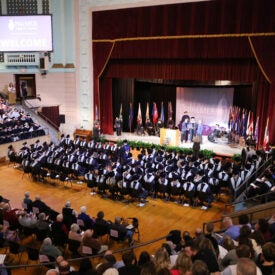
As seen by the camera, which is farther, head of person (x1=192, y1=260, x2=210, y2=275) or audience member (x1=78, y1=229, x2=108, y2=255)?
audience member (x1=78, y1=229, x2=108, y2=255)

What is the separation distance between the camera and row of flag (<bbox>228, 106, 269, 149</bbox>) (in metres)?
17.4

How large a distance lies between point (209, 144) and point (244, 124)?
2.20 meters

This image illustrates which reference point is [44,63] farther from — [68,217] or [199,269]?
[199,269]

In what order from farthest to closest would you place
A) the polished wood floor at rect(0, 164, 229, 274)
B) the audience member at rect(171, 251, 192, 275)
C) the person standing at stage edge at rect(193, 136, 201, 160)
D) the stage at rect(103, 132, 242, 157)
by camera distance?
1. the stage at rect(103, 132, 242, 157)
2. the person standing at stage edge at rect(193, 136, 201, 160)
3. the polished wood floor at rect(0, 164, 229, 274)
4. the audience member at rect(171, 251, 192, 275)

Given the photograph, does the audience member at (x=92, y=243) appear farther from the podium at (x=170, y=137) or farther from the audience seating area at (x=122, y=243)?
the podium at (x=170, y=137)

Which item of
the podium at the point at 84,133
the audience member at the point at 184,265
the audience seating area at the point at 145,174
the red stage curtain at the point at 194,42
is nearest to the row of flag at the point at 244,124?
the red stage curtain at the point at 194,42

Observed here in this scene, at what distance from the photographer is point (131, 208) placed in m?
11.7

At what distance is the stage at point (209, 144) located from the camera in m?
18.0

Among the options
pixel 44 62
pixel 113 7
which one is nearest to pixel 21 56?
pixel 44 62

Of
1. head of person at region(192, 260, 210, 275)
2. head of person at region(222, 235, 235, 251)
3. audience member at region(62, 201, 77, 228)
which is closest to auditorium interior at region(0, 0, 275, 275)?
audience member at region(62, 201, 77, 228)

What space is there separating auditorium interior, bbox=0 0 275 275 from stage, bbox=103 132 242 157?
85 mm

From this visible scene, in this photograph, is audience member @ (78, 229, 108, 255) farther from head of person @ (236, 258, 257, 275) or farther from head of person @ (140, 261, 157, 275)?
head of person @ (236, 258, 257, 275)

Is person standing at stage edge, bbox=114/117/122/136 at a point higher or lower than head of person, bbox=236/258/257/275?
lower

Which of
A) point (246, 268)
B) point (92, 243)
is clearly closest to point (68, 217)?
point (92, 243)
